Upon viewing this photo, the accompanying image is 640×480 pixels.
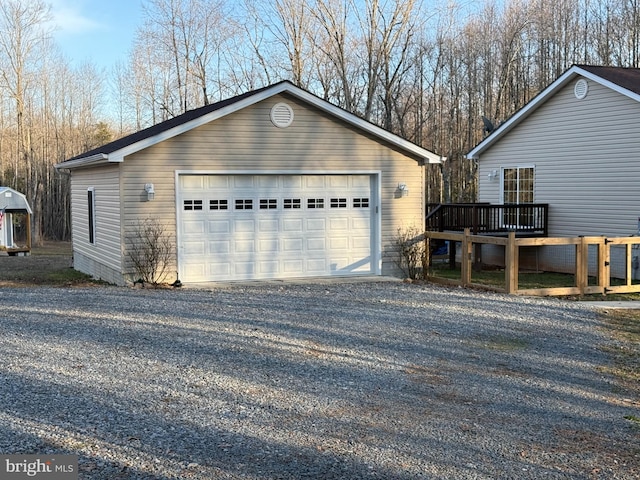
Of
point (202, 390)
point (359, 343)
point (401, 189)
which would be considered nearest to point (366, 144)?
point (401, 189)

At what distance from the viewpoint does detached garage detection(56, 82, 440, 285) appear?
43.5 feet

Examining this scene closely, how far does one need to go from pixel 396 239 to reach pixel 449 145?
22.4m

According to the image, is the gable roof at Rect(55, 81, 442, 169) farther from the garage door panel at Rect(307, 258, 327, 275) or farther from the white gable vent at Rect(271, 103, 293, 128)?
the garage door panel at Rect(307, 258, 327, 275)

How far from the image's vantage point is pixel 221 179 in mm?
13836

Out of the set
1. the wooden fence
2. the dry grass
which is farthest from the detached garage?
the wooden fence

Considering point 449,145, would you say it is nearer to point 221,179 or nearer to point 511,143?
point 511,143

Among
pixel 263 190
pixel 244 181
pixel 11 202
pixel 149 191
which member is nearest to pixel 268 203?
pixel 263 190

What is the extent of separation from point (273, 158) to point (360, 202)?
2.15 metres

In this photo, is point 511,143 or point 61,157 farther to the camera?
point 61,157

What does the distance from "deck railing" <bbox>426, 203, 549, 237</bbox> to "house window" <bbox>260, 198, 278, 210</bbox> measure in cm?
526

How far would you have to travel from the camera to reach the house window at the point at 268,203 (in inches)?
A: 558

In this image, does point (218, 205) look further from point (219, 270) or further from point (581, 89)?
point (581, 89)

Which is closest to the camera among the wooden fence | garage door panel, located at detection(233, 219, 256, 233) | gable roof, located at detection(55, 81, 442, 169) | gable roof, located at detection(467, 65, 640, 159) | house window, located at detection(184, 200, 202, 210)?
the wooden fence

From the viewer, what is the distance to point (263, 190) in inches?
558
